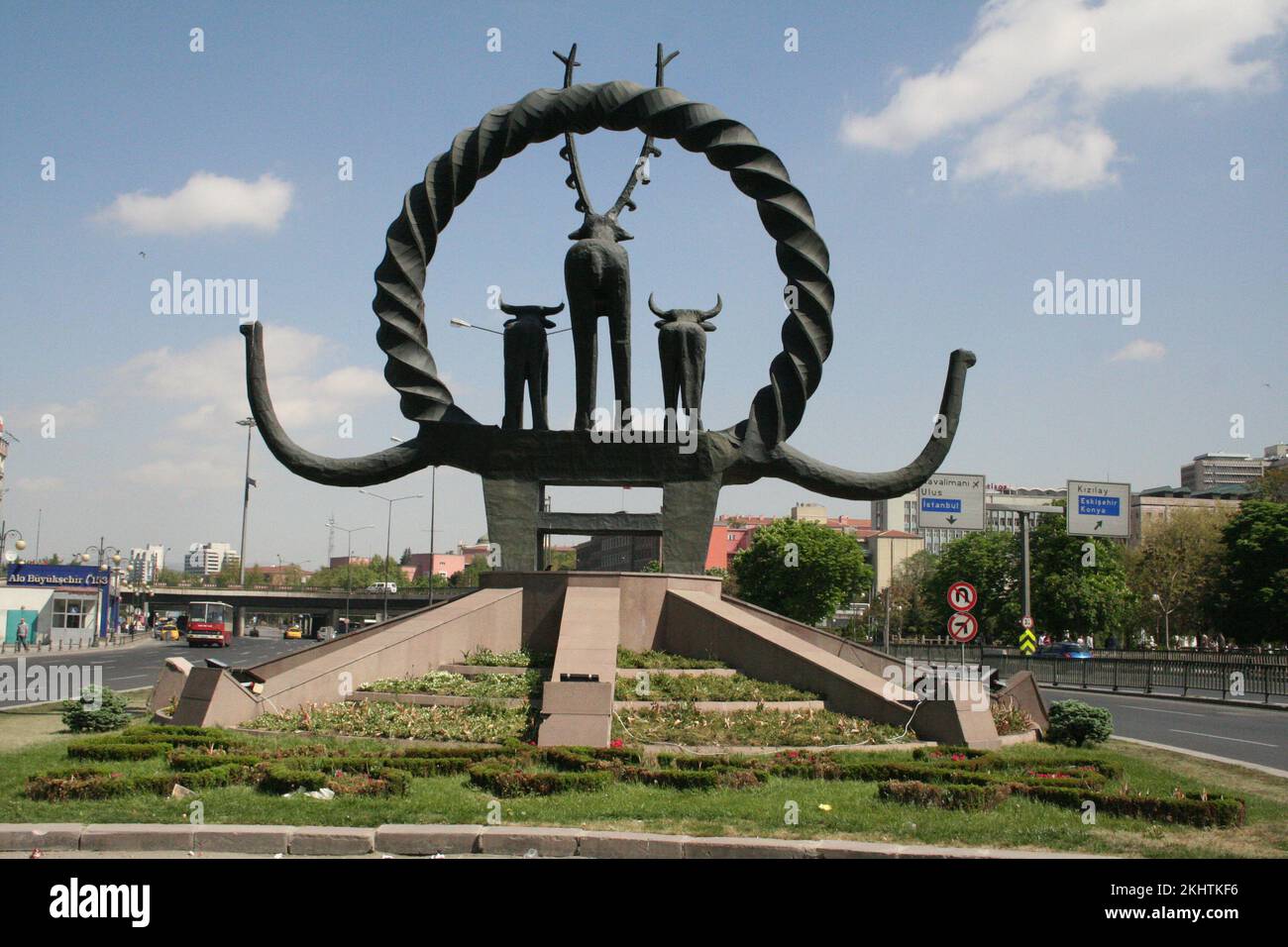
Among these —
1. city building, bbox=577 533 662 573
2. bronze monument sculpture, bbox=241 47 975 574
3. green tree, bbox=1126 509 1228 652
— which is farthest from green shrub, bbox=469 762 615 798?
green tree, bbox=1126 509 1228 652

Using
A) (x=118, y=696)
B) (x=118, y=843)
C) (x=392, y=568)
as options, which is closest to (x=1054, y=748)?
(x=118, y=843)

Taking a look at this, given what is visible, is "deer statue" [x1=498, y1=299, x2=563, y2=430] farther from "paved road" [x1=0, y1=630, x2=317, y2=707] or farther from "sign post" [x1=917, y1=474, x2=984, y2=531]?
"sign post" [x1=917, y1=474, x2=984, y2=531]

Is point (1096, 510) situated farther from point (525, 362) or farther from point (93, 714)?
point (93, 714)

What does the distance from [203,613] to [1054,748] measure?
5234 cm

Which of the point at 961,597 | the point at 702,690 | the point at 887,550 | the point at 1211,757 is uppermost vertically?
the point at 887,550

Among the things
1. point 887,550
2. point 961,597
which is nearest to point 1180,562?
point 961,597

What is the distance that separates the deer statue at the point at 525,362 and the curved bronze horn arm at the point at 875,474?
13.0 ft

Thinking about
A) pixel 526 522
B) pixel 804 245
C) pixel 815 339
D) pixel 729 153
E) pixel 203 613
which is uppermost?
pixel 729 153

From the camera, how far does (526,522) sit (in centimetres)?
2077

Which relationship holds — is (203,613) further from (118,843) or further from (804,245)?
(118,843)

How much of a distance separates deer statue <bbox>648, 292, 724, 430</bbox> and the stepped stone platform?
337 cm

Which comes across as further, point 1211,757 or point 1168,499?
point 1168,499

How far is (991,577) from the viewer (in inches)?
2781

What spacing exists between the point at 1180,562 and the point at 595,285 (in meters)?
58.3
